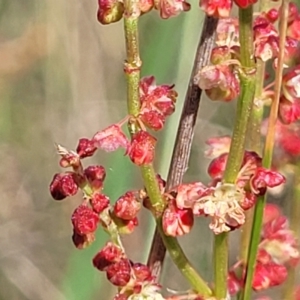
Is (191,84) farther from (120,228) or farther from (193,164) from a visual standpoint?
(193,164)

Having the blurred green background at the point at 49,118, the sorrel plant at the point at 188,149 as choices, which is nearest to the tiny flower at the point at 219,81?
the sorrel plant at the point at 188,149

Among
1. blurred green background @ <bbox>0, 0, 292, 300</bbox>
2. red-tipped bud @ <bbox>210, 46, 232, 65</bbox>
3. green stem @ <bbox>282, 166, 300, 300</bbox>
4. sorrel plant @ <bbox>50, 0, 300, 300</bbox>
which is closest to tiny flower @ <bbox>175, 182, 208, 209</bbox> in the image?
sorrel plant @ <bbox>50, 0, 300, 300</bbox>

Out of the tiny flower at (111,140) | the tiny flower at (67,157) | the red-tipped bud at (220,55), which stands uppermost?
the red-tipped bud at (220,55)

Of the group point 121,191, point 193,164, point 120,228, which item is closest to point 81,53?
point 193,164

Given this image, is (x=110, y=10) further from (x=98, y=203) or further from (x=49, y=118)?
(x=49, y=118)

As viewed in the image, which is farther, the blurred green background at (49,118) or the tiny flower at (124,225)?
the blurred green background at (49,118)

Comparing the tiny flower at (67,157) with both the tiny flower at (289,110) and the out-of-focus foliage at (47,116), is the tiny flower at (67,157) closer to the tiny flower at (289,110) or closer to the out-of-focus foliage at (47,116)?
the tiny flower at (289,110)

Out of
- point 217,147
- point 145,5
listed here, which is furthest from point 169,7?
point 217,147
